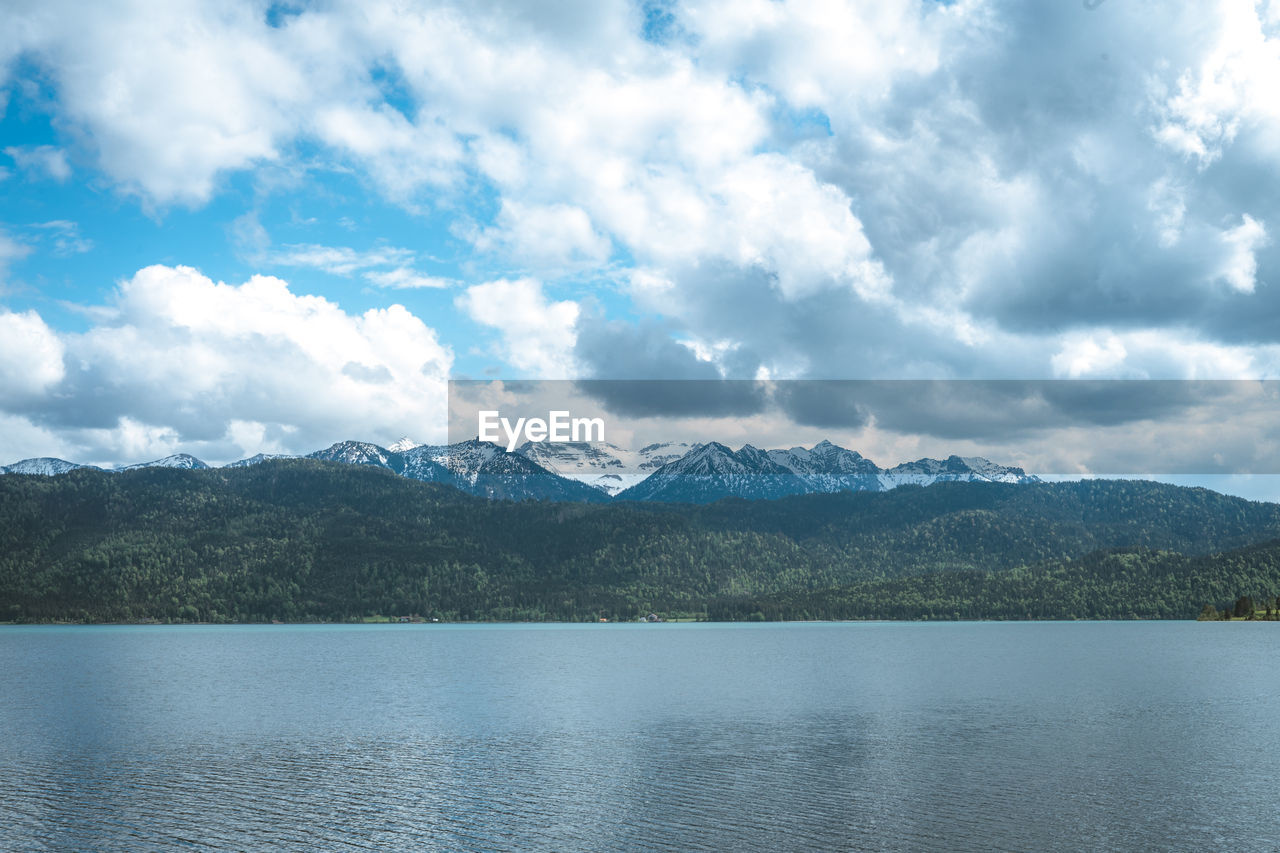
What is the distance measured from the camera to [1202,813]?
5634cm

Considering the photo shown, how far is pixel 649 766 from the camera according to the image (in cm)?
7288

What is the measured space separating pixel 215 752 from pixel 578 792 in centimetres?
3565

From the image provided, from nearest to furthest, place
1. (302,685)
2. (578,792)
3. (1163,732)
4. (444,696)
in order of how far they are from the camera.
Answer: (578,792)
(1163,732)
(444,696)
(302,685)

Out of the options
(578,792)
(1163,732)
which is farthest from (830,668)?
(578,792)

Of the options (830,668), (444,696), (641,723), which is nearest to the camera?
(641,723)

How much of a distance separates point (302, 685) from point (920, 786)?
358 ft

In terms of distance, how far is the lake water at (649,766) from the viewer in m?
53.2

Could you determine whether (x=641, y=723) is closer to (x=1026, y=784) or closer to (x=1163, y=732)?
(x=1026, y=784)

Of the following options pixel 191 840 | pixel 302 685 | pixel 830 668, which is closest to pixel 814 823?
pixel 191 840

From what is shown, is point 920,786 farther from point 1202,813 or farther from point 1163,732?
point 1163,732

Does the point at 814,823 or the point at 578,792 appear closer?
the point at 814,823

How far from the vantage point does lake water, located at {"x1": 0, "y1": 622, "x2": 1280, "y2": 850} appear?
53188 millimetres

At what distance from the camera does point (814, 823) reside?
5475 cm

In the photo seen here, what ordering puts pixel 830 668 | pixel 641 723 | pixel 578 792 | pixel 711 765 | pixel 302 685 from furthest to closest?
1. pixel 830 668
2. pixel 302 685
3. pixel 641 723
4. pixel 711 765
5. pixel 578 792
